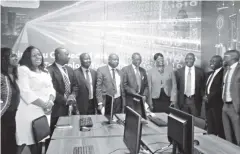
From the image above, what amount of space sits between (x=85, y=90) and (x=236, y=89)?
8.60ft

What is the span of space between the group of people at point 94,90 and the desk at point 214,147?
0.87 metres

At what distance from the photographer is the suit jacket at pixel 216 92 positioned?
4.59 metres

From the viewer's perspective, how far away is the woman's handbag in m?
2.29

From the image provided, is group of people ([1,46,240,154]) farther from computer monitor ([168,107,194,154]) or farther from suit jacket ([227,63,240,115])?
computer monitor ([168,107,194,154])

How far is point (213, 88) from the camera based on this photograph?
4.63 metres

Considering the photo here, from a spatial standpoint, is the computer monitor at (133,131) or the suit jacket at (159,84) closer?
the computer monitor at (133,131)

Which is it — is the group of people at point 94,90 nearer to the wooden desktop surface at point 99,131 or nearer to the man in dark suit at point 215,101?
the man in dark suit at point 215,101

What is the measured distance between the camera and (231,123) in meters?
4.21

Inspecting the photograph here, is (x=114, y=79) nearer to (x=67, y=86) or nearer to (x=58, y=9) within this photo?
(x=67, y=86)

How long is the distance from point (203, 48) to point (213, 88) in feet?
5.73

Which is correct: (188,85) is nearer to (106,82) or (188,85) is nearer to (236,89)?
(236,89)

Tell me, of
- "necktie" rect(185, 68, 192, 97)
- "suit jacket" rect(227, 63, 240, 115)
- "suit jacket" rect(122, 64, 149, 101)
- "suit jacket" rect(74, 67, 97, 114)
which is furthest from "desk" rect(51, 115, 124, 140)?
"necktie" rect(185, 68, 192, 97)

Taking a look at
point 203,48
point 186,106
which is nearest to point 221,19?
point 203,48

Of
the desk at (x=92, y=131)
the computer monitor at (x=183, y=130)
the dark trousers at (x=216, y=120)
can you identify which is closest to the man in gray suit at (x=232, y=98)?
the dark trousers at (x=216, y=120)
